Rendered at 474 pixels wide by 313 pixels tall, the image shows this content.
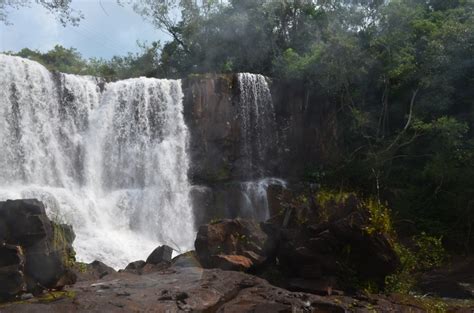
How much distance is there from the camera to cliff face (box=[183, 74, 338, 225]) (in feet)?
65.7

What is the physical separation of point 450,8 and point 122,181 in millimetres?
18095

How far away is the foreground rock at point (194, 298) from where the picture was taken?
22.6 ft

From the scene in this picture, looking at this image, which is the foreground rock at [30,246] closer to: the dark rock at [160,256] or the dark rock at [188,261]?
the dark rock at [188,261]

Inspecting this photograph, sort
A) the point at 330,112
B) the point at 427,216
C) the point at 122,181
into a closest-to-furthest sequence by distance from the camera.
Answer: the point at 427,216
the point at 122,181
the point at 330,112

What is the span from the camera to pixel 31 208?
779 cm

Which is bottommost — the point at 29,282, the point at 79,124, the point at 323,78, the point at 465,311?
the point at 465,311

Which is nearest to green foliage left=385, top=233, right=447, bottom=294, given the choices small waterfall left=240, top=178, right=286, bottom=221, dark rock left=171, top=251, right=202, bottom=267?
dark rock left=171, top=251, right=202, bottom=267

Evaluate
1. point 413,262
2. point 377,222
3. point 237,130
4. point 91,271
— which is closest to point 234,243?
point 377,222

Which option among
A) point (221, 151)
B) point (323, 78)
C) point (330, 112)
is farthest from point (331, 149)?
point (221, 151)

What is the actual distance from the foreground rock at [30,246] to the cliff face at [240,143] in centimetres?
1166

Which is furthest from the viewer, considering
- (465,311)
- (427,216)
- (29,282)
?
(427,216)

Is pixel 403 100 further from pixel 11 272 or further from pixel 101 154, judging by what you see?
pixel 11 272

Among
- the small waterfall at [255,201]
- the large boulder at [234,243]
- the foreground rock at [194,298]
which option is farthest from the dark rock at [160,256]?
the small waterfall at [255,201]

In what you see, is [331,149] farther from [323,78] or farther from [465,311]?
[465,311]
